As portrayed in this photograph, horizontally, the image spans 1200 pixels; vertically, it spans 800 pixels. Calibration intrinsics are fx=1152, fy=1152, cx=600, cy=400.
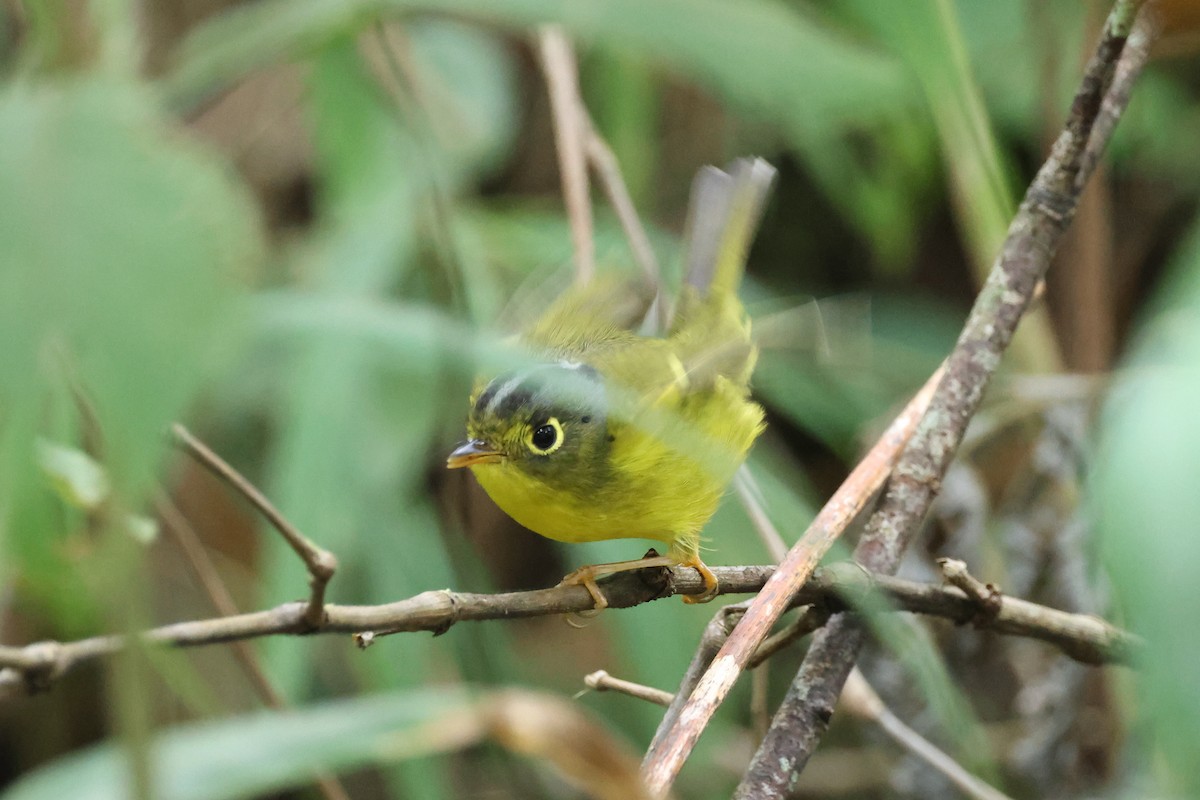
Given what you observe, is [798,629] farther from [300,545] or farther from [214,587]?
[214,587]

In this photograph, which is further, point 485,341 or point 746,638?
point 485,341

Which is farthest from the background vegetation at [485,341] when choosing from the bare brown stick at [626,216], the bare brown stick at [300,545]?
the bare brown stick at [626,216]

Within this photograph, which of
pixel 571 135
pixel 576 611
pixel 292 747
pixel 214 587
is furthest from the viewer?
pixel 571 135

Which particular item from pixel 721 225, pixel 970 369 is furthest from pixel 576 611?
pixel 721 225

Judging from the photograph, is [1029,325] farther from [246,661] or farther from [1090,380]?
[246,661]

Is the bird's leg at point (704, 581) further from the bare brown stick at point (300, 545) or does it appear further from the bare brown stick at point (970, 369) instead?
the bare brown stick at point (300, 545)

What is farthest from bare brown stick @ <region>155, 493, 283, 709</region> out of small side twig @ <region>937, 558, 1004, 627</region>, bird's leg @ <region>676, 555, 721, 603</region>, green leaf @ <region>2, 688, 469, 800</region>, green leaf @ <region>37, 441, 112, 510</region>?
small side twig @ <region>937, 558, 1004, 627</region>
